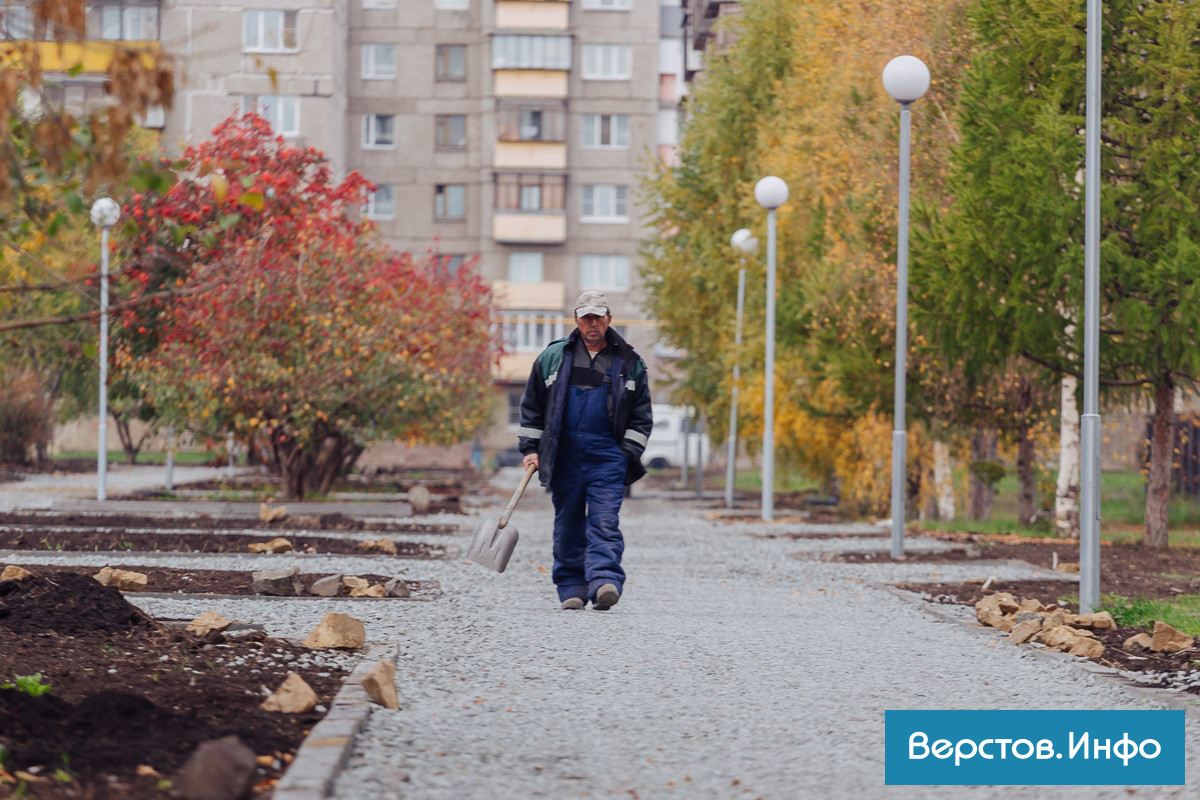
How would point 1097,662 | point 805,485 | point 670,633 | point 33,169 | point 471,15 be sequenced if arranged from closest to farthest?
point 33,169 < point 1097,662 < point 670,633 < point 805,485 < point 471,15

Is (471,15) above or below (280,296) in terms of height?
above

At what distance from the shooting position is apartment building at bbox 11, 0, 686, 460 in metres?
64.0

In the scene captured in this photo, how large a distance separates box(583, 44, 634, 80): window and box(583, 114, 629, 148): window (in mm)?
1536

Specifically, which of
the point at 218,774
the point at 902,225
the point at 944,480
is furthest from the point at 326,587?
the point at 944,480

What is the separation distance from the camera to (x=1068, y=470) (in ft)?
66.6

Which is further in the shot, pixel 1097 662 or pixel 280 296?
pixel 280 296

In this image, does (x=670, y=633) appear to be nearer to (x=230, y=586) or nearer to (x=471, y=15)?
(x=230, y=586)

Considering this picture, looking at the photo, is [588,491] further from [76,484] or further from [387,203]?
[387,203]

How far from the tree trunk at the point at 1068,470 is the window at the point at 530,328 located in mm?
45585

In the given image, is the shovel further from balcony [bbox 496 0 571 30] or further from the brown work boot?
balcony [bbox 496 0 571 30]

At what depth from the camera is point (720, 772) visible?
5.69m

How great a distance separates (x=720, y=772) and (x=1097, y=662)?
3528 mm

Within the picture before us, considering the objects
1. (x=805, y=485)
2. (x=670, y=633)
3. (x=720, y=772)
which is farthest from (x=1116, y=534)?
(x=805, y=485)

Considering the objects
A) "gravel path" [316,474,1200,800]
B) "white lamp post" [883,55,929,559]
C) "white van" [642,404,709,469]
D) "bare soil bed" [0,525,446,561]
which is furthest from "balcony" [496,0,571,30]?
"gravel path" [316,474,1200,800]
